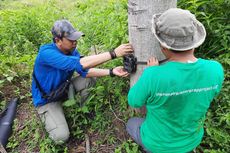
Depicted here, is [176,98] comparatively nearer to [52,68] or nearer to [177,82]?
[177,82]

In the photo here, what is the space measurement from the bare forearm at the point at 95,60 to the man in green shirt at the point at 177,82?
83 centimetres

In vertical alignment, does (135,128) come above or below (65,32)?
below

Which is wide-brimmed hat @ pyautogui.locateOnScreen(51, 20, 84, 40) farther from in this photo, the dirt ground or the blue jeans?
the blue jeans

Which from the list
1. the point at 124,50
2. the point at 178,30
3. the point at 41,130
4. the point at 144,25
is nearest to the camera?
the point at 178,30

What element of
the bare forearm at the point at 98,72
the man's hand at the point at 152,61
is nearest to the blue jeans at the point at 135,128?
the man's hand at the point at 152,61

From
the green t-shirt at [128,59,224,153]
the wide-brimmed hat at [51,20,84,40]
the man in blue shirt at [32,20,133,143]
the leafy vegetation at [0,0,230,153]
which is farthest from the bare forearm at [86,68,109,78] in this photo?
the green t-shirt at [128,59,224,153]

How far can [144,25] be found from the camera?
9.04 ft

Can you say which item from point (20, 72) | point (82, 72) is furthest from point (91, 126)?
point (20, 72)

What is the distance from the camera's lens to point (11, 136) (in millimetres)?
4184

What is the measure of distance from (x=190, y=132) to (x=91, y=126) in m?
1.60

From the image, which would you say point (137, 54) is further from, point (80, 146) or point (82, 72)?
point (80, 146)

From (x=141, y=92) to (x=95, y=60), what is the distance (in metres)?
1.06

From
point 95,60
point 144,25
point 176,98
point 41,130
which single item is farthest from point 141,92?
point 41,130

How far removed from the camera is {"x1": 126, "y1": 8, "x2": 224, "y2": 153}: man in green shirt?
7.13 ft
